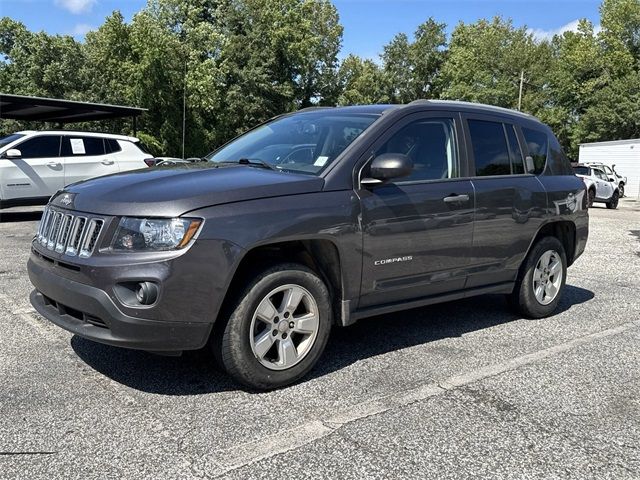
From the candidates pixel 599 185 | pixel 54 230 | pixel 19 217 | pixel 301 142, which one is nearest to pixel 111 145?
pixel 19 217

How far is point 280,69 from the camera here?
4684 cm

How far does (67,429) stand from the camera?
3123 millimetres

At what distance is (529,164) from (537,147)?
295 millimetres

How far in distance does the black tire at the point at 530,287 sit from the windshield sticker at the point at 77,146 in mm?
9690

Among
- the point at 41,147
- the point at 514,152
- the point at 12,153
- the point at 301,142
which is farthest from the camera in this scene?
the point at 41,147

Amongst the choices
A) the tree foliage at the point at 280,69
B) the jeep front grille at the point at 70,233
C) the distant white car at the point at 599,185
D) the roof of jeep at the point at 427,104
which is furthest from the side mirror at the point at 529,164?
the tree foliage at the point at 280,69

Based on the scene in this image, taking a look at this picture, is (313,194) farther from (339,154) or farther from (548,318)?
(548,318)

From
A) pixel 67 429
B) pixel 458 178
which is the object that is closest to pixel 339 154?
pixel 458 178

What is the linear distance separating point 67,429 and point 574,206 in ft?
15.6

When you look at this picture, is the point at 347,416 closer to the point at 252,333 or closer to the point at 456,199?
the point at 252,333

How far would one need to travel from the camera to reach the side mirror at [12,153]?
1159cm

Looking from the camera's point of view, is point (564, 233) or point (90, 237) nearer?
point (90, 237)

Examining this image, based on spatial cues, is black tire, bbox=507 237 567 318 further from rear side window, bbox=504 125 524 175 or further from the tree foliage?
the tree foliage

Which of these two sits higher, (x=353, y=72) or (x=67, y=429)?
(x=353, y=72)
